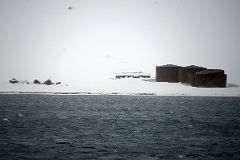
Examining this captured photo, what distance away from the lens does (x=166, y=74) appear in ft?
386

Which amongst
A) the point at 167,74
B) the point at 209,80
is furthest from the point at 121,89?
the point at 209,80

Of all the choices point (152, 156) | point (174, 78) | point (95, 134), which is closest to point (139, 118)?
point (95, 134)

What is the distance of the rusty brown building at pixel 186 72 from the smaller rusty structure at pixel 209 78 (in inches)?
178

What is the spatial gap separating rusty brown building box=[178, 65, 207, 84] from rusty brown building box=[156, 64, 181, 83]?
4.71ft

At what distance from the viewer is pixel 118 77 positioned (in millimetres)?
139625

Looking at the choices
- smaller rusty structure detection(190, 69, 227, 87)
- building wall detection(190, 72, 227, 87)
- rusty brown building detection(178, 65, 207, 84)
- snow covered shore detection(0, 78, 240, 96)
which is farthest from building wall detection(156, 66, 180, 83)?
smaller rusty structure detection(190, 69, 227, 87)

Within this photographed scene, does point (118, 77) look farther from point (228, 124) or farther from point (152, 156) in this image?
point (152, 156)

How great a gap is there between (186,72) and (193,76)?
5397 millimetres

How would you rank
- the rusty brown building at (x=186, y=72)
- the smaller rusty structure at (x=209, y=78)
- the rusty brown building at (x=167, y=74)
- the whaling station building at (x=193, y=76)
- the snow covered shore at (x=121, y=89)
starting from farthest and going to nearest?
1. the rusty brown building at (x=167, y=74)
2. the rusty brown building at (x=186, y=72)
3. the snow covered shore at (x=121, y=89)
4. the whaling station building at (x=193, y=76)
5. the smaller rusty structure at (x=209, y=78)

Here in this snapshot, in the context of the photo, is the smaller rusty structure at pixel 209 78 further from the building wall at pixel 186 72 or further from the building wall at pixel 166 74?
the building wall at pixel 166 74

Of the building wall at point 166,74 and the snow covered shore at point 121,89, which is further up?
the building wall at point 166,74

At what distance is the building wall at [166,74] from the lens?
116188 millimetres

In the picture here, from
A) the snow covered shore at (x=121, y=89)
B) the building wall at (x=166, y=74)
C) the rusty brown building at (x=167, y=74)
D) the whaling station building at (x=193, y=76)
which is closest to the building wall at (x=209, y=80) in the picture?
the whaling station building at (x=193, y=76)

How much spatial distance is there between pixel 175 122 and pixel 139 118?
622cm
